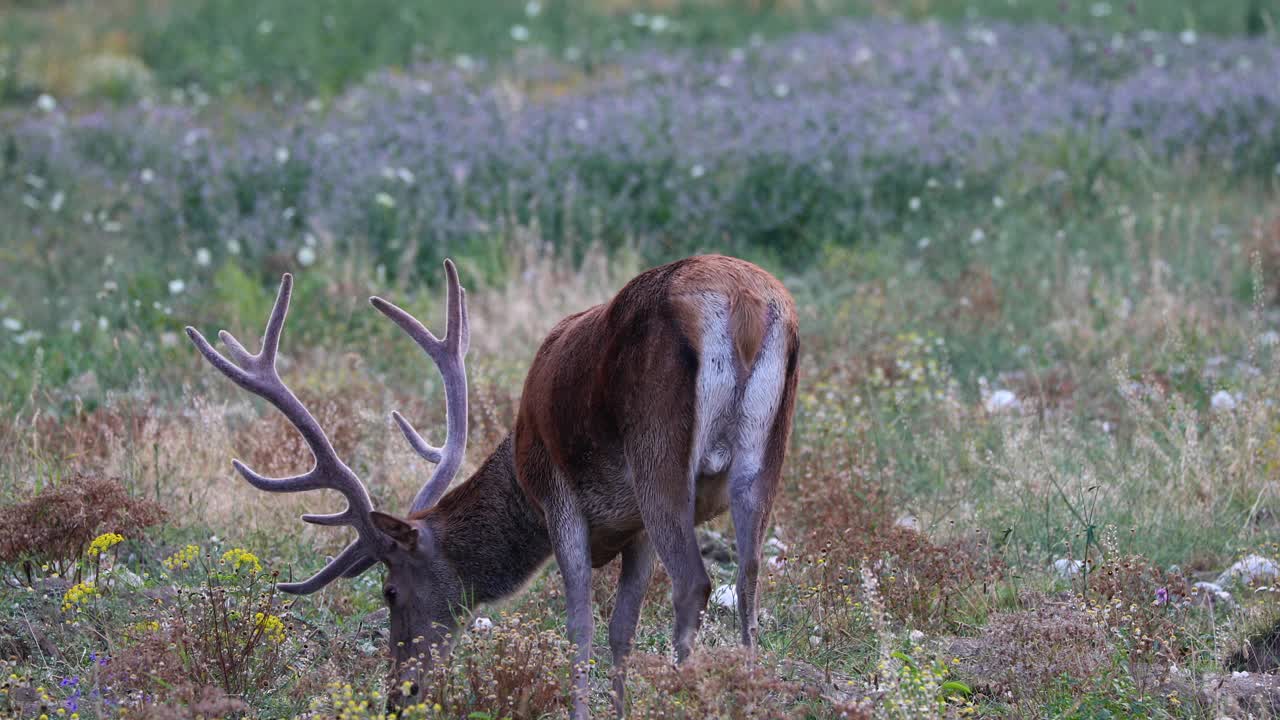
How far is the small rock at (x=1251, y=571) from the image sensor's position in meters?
5.57

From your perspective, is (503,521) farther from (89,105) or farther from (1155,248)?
(89,105)

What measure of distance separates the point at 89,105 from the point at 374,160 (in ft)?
21.3

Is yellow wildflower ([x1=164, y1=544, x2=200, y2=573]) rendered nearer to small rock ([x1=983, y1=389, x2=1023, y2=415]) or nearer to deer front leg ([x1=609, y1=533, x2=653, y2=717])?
deer front leg ([x1=609, y1=533, x2=653, y2=717])

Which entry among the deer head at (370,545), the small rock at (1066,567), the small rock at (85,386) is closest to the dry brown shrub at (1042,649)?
the small rock at (1066,567)

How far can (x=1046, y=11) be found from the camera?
1873 centimetres

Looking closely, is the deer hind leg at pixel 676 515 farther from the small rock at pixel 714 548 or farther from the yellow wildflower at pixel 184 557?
the small rock at pixel 714 548

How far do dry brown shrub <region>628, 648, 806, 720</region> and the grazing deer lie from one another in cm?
14

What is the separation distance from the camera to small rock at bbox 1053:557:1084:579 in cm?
563

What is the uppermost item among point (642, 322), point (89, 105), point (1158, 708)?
point (642, 322)

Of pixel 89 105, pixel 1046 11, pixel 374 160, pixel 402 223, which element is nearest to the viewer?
pixel 402 223

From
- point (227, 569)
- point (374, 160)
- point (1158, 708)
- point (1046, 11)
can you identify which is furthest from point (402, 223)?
point (1046, 11)

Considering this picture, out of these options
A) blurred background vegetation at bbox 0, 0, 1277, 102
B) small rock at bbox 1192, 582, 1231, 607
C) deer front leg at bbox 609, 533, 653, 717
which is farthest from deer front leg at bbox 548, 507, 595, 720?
blurred background vegetation at bbox 0, 0, 1277, 102

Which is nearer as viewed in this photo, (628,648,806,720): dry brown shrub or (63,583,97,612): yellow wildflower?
(628,648,806,720): dry brown shrub

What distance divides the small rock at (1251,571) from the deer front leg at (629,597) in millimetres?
2397
